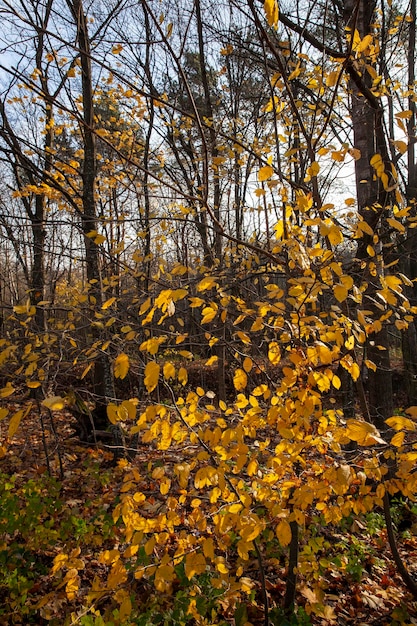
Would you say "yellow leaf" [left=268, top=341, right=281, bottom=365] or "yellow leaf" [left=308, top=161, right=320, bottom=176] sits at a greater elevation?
"yellow leaf" [left=308, top=161, right=320, bottom=176]

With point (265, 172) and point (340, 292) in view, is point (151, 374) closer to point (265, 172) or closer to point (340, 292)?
point (340, 292)

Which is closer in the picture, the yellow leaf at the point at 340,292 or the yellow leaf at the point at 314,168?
the yellow leaf at the point at 340,292

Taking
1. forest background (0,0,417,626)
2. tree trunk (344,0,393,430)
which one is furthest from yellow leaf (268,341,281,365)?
tree trunk (344,0,393,430)

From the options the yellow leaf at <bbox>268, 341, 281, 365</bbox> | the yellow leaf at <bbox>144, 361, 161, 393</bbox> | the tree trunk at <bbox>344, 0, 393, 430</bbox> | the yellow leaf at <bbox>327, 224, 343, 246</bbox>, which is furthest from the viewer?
the tree trunk at <bbox>344, 0, 393, 430</bbox>

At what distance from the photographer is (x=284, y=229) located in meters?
1.72

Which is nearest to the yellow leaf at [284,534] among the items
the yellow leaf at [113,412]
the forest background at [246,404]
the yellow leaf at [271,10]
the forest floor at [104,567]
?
the forest background at [246,404]

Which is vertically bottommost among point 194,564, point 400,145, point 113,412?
point 194,564

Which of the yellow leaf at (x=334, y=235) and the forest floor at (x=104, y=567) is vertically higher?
the yellow leaf at (x=334, y=235)

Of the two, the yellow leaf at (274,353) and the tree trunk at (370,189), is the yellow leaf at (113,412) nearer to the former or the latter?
the yellow leaf at (274,353)

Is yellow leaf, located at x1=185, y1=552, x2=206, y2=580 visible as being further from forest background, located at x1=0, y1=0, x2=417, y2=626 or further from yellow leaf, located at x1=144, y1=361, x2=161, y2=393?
yellow leaf, located at x1=144, y1=361, x2=161, y2=393

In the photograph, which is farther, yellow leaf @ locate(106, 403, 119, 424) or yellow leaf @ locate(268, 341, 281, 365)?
yellow leaf @ locate(268, 341, 281, 365)

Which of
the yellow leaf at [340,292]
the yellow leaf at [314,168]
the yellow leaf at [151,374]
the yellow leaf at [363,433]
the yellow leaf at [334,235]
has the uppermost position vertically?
the yellow leaf at [314,168]

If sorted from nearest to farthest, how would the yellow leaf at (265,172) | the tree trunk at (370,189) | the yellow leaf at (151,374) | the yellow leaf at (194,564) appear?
the yellow leaf at (151,374)
the yellow leaf at (265,172)
the yellow leaf at (194,564)
the tree trunk at (370,189)

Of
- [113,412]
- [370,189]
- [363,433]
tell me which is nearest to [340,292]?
[363,433]
